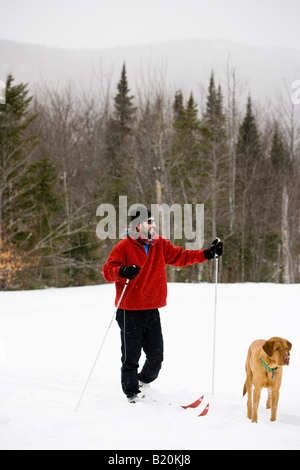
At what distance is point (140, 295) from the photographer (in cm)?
381

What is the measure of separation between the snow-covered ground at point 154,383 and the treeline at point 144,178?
6.77 metres

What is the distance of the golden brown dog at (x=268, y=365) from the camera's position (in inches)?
117

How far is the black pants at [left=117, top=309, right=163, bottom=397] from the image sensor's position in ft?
12.3

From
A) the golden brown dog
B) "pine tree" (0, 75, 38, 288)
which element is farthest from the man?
"pine tree" (0, 75, 38, 288)

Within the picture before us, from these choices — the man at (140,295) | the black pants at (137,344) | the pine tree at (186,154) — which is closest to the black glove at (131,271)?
the man at (140,295)

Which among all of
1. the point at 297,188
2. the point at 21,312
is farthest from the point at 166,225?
the point at 21,312

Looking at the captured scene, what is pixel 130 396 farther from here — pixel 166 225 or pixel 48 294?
pixel 166 225

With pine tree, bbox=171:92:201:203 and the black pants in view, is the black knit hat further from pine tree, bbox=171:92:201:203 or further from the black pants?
pine tree, bbox=171:92:201:203

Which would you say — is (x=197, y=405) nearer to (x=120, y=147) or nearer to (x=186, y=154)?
(x=186, y=154)

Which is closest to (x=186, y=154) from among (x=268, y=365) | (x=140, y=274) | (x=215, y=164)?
(x=215, y=164)

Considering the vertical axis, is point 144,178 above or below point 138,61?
below

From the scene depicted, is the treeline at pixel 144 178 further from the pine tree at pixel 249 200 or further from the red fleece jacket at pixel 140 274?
the red fleece jacket at pixel 140 274

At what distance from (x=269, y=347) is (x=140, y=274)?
1386 mm
